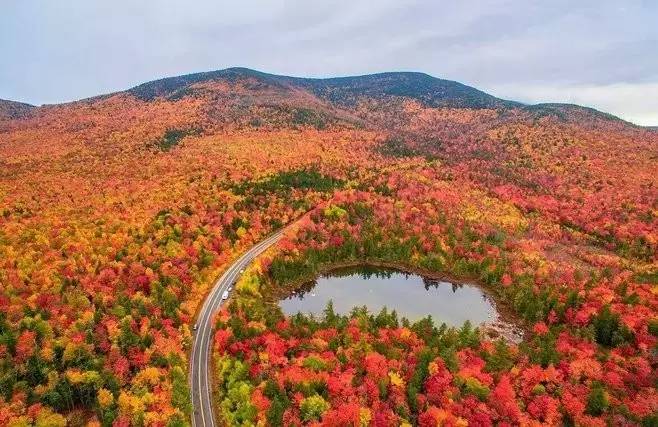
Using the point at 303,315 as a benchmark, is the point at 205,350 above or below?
below

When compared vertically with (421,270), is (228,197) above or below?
above

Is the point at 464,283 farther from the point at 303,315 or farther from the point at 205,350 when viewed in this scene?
the point at 205,350

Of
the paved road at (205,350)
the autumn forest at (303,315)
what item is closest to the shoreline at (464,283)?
the autumn forest at (303,315)

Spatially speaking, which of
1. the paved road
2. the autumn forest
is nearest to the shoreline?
the autumn forest

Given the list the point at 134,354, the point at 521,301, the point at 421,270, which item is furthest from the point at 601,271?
the point at 134,354

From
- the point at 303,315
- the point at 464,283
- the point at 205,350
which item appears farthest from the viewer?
the point at 464,283

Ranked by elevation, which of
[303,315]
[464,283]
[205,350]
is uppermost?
[464,283]

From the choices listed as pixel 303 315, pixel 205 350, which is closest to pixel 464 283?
pixel 303 315

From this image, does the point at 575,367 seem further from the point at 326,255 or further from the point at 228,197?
the point at 228,197

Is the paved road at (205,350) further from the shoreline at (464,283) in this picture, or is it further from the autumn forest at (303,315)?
the shoreline at (464,283)
